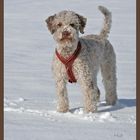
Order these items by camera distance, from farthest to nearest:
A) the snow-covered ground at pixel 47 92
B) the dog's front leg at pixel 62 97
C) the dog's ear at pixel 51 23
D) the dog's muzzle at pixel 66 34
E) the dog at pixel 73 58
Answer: the dog's front leg at pixel 62 97
the dog's ear at pixel 51 23
the dog at pixel 73 58
the dog's muzzle at pixel 66 34
the snow-covered ground at pixel 47 92

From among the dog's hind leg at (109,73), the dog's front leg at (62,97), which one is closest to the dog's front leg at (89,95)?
the dog's front leg at (62,97)

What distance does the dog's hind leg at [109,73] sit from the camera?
9.42 m

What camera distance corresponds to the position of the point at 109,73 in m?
9.54

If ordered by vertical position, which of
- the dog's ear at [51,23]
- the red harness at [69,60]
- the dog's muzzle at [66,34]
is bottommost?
the red harness at [69,60]

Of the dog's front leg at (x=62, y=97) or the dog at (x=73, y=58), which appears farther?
the dog's front leg at (x=62, y=97)

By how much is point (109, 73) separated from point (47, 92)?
4.44 ft

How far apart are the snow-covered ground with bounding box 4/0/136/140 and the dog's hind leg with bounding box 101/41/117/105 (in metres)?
0.20

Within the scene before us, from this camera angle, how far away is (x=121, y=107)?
911 centimetres

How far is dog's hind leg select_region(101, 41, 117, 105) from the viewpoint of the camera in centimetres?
942

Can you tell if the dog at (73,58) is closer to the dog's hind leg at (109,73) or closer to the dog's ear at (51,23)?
the dog's ear at (51,23)

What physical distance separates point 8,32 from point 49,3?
29.6 ft

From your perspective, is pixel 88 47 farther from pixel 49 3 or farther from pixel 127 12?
pixel 49 3

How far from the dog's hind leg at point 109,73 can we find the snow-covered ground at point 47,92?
7.8 inches

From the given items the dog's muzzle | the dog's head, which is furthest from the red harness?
the dog's muzzle
